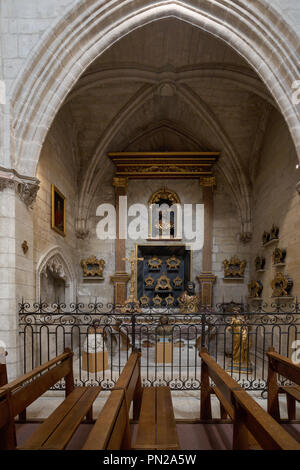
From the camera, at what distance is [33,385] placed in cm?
236

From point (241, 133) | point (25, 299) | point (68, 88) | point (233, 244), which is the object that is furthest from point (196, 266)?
point (68, 88)

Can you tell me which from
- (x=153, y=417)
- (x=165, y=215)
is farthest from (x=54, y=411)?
(x=165, y=215)

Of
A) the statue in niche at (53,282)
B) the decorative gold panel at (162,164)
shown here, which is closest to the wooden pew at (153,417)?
the statue in niche at (53,282)

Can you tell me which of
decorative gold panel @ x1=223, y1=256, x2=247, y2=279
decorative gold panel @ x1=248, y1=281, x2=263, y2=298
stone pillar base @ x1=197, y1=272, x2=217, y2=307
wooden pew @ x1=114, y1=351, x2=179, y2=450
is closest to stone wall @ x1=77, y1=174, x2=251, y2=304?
decorative gold panel @ x1=223, y1=256, x2=247, y2=279

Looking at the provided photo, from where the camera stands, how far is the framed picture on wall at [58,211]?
6.64 m

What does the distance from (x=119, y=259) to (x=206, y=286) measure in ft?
9.80

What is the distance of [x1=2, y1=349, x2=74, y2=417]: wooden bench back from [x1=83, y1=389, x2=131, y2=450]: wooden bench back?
0.87m

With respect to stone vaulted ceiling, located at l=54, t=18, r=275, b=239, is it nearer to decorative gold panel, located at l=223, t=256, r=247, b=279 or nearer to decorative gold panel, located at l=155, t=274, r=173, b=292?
decorative gold panel, located at l=223, t=256, r=247, b=279

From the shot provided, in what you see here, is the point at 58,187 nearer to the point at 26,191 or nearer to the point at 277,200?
the point at 26,191

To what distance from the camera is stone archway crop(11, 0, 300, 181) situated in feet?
14.4

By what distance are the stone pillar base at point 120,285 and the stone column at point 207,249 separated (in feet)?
7.99

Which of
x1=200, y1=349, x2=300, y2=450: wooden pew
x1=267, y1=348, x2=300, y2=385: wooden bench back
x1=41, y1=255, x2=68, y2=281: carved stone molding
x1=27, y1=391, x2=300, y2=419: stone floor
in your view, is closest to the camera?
x1=200, y1=349, x2=300, y2=450: wooden pew

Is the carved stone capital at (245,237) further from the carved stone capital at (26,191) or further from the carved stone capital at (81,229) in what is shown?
the carved stone capital at (26,191)
